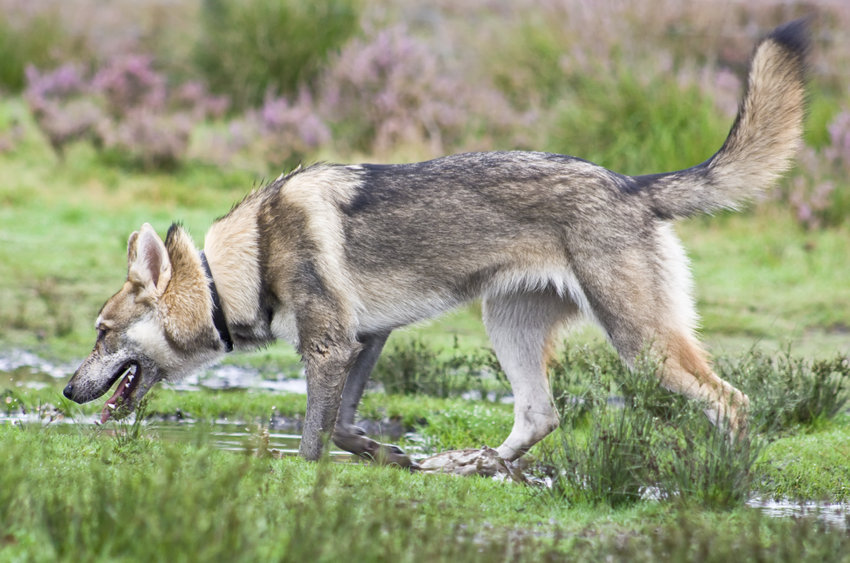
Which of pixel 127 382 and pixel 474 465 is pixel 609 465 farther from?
pixel 127 382

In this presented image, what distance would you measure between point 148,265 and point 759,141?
11.4ft

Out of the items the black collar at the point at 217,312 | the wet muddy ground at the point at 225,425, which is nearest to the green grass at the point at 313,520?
the wet muddy ground at the point at 225,425

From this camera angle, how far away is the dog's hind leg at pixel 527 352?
6.71 m

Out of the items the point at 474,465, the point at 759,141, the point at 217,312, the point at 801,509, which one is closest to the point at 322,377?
the point at 217,312

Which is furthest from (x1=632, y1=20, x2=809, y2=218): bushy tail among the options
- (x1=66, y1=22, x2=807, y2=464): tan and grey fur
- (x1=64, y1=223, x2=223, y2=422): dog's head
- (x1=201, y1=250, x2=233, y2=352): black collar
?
(x1=64, y1=223, x2=223, y2=422): dog's head

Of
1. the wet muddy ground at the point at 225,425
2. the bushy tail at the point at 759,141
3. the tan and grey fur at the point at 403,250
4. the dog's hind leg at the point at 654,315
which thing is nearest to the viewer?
the wet muddy ground at the point at 225,425

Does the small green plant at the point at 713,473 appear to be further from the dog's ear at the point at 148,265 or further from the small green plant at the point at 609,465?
the dog's ear at the point at 148,265

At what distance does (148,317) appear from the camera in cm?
641

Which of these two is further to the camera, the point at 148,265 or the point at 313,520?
the point at 148,265

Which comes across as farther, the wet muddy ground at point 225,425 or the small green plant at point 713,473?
the wet muddy ground at point 225,425

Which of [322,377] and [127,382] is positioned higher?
[322,377]

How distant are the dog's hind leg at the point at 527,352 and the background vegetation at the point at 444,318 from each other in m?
0.18

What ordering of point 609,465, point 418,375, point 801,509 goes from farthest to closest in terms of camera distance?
point 418,375, point 801,509, point 609,465

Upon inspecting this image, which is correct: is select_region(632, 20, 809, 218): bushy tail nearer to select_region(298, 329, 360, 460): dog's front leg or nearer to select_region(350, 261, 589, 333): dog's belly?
select_region(350, 261, 589, 333): dog's belly
